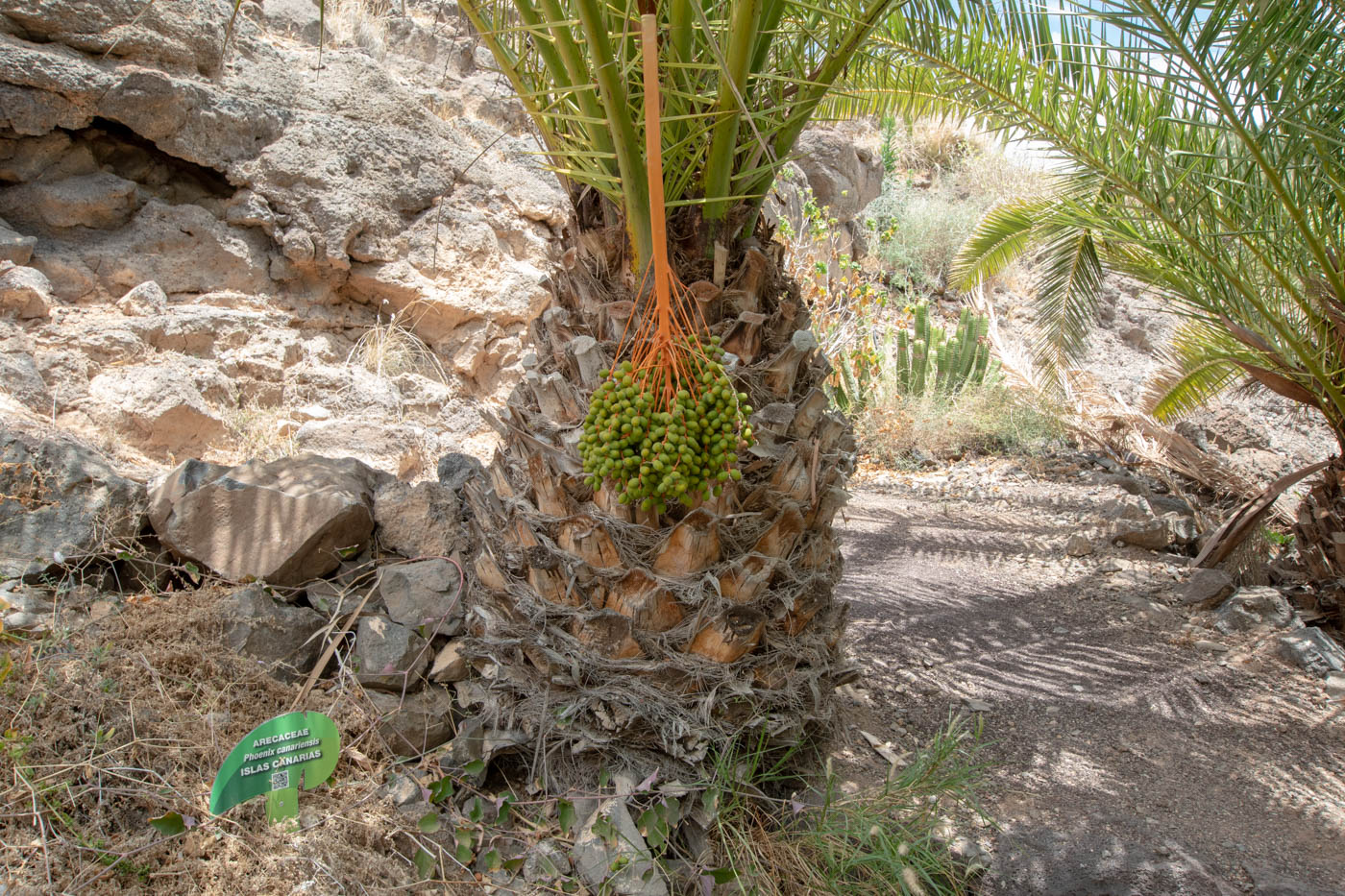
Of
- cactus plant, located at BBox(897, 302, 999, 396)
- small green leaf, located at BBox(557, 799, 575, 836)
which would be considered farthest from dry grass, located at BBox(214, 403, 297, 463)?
cactus plant, located at BBox(897, 302, 999, 396)

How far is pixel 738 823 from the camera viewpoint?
1.93m

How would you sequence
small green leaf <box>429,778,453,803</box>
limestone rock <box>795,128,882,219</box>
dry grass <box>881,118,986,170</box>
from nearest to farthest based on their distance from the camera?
small green leaf <box>429,778,453,803</box> → limestone rock <box>795,128,882,219</box> → dry grass <box>881,118,986,170</box>

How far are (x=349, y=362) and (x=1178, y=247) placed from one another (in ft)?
15.2

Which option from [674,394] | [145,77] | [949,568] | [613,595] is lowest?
[949,568]

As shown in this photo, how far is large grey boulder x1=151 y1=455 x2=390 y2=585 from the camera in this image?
2.36 metres

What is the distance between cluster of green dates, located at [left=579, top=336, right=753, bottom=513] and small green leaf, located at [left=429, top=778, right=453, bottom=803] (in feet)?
2.98

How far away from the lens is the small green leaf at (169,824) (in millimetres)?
1640

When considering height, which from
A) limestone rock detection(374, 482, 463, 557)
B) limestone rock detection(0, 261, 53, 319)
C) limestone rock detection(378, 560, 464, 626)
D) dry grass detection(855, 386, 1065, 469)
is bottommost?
dry grass detection(855, 386, 1065, 469)

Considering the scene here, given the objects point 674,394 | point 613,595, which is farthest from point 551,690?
point 674,394

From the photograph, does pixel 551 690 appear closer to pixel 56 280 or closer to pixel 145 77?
pixel 56 280

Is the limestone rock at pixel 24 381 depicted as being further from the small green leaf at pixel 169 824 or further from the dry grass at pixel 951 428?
the dry grass at pixel 951 428

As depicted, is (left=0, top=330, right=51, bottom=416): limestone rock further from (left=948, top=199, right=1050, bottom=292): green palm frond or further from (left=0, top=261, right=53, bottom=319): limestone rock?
(left=948, top=199, right=1050, bottom=292): green palm frond

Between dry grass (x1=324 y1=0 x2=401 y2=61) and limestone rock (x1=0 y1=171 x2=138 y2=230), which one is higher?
dry grass (x1=324 y1=0 x2=401 y2=61)

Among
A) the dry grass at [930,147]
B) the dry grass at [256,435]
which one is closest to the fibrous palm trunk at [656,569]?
the dry grass at [256,435]
